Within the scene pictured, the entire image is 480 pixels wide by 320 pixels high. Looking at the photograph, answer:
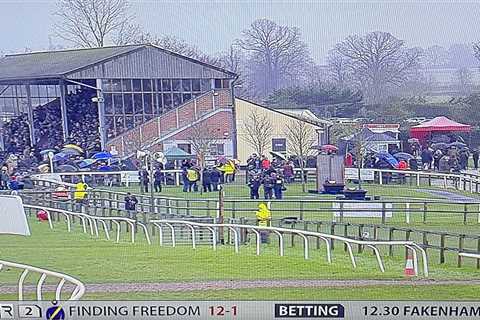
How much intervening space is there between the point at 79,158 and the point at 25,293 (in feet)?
2.74

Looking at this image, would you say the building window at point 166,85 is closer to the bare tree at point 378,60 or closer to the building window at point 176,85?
the building window at point 176,85

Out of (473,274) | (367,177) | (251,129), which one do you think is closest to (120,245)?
A: (251,129)

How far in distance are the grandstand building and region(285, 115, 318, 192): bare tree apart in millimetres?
296

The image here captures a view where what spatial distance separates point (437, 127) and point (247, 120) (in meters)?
0.97

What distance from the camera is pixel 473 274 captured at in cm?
504

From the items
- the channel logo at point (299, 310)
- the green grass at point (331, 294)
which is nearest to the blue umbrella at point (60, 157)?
the green grass at point (331, 294)

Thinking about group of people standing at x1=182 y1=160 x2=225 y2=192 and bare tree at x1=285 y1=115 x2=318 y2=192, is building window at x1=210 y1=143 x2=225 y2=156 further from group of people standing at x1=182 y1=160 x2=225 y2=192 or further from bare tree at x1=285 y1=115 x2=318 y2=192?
bare tree at x1=285 y1=115 x2=318 y2=192

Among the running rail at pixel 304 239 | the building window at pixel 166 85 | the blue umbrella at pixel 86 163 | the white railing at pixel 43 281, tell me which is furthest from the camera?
the blue umbrella at pixel 86 163

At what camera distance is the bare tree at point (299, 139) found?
17.3 ft

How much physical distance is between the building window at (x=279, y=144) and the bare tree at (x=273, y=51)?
0.86ft

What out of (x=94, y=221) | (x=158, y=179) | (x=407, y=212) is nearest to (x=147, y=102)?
(x=158, y=179)

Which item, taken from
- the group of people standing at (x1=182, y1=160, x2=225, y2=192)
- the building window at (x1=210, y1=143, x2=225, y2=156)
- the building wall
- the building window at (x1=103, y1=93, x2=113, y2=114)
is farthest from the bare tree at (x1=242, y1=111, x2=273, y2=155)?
the building window at (x1=103, y1=93, x2=113, y2=114)

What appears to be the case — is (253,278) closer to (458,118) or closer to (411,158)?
(411,158)

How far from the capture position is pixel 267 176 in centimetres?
539
